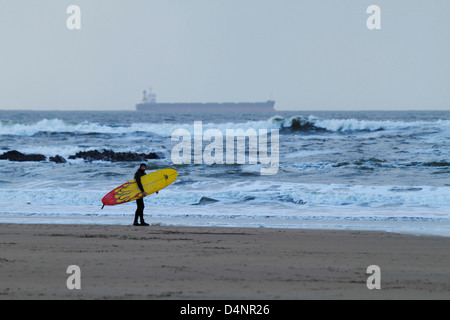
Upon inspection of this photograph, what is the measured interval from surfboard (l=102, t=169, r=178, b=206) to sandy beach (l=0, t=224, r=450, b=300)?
169 centimetres

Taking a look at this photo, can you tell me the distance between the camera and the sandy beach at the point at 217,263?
4.84 m

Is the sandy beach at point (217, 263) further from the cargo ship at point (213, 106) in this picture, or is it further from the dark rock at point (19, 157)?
the cargo ship at point (213, 106)

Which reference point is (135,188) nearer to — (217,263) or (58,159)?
(217,263)

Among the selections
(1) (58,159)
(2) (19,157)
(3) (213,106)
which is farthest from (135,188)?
(3) (213,106)

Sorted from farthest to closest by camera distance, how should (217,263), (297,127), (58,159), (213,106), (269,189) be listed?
(213,106) < (297,127) < (58,159) < (269,189) < (217,263)

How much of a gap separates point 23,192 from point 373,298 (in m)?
9.76

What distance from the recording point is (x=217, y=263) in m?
5.87

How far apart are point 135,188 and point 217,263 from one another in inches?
175

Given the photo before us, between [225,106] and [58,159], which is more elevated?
[225,106]

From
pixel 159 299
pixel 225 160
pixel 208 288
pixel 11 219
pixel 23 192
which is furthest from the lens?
pixel 225 160

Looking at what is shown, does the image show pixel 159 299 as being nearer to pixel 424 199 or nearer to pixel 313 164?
pixel 424 199

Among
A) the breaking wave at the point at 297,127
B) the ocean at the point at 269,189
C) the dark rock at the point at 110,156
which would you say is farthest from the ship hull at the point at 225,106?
the dark rock at the point at 110,156

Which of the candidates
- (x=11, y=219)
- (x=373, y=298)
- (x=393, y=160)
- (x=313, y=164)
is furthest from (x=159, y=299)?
(x=393, y=160)

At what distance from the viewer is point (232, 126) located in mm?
44875
